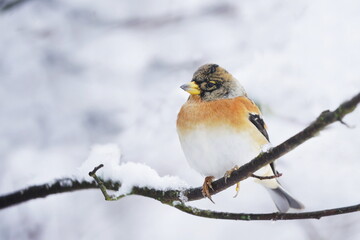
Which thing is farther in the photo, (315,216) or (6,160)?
(6,160)

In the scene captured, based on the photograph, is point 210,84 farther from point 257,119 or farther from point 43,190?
point 43,190

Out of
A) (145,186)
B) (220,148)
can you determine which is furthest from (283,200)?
(145,186)

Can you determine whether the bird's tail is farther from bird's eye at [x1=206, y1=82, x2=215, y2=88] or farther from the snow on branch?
the snow on branch

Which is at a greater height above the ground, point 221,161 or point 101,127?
point 101,127

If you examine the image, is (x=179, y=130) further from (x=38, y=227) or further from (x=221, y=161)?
(x=38, y=227)

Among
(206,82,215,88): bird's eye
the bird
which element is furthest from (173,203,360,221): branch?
(206,82,215,88): bird's eye

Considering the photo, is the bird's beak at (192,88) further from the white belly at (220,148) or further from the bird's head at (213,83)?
the white belly at (220,148)

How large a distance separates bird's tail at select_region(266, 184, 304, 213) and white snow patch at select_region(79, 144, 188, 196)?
0.99m

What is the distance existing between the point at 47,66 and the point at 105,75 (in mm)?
404

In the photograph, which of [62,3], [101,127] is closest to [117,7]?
[62,3]

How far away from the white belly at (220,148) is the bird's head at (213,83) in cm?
23

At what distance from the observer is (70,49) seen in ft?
11.1

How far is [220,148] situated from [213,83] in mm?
405

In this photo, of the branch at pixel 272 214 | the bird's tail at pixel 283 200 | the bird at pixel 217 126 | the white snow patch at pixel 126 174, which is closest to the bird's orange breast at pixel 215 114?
the bird at pixel 217 126
